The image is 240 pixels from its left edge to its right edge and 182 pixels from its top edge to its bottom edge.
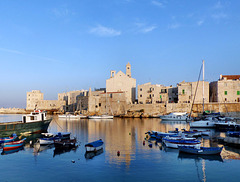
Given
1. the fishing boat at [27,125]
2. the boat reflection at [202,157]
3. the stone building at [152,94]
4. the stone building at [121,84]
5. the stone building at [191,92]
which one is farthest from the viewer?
the stone building at [121,84]

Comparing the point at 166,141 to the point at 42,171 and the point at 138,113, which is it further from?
the point at 138,113

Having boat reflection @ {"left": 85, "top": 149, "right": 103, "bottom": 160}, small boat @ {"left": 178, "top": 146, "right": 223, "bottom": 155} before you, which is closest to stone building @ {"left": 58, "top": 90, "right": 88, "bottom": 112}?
boat reflection @ {"left": 85, "top": 149, "right": 103, "bottom": 160}

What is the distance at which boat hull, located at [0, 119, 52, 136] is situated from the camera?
28625 mm

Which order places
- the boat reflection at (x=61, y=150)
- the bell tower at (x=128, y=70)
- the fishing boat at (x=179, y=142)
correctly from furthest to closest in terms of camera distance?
the bell tower at (x=128, y=70) → the fishing boat at (x=179, y=142) → the boat reflection at (x=61, y=150)

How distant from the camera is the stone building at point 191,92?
65081 mm

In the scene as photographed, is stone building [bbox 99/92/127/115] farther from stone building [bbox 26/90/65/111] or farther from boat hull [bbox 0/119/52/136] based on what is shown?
stone building [bbox 26/90/65/111]

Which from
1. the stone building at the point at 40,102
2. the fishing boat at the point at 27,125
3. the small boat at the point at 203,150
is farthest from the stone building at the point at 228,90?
the stone building at the point at 40,102

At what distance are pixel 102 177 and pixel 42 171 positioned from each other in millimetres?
4271

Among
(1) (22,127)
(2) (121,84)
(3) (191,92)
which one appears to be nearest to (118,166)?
(1) (22,127)

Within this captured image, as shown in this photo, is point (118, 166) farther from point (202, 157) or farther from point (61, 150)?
point (61, 150)

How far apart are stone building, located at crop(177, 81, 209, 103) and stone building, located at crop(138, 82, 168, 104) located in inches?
244

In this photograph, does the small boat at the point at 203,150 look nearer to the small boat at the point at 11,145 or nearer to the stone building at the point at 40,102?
the small boat at the point at 11,145

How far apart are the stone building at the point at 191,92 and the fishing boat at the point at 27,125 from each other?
42313mm

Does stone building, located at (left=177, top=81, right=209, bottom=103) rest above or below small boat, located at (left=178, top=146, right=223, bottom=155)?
above
